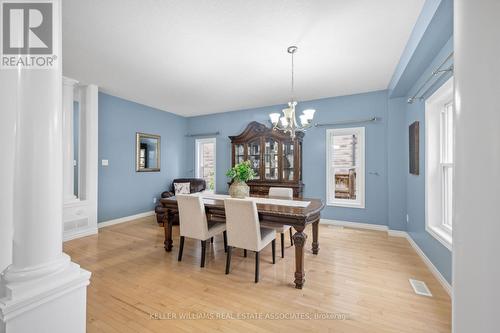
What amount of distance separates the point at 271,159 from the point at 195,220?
8.06 ft

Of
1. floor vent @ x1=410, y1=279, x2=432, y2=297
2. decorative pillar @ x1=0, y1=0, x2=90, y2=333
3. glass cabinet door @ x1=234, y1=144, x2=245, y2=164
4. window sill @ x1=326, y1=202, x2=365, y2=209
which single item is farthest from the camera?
glass cabinet door @ x1=234, y1=144, x2=245, y2=164

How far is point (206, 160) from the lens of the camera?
5.99 meters

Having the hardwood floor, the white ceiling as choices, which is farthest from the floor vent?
the white ceiling

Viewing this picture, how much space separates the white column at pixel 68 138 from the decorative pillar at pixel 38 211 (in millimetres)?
2880

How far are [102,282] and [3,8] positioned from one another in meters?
2.32

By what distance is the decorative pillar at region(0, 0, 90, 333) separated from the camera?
3.41 ft

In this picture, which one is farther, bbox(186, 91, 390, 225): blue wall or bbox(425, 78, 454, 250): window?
bbox(186, 91, 390, 225): blue wall

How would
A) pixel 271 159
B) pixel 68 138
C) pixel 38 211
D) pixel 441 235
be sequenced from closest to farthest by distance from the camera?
pixel 38 211 → pixel 441 235 → pixel 68 138 → pixel 271 159

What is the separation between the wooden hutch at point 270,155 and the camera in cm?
439

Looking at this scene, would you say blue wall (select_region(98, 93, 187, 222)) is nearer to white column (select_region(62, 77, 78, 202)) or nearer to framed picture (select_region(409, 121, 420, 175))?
white column (select_region(62, 77, 78, 202))

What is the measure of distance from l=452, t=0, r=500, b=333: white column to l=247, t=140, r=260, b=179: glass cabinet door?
3950 mm

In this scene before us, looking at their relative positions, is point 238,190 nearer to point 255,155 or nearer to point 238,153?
point 255,155

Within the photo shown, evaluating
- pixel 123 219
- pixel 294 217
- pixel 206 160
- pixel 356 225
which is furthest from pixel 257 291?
pixel 206 160

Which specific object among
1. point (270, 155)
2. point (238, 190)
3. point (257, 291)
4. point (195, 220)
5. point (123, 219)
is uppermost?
point (270, 155)
